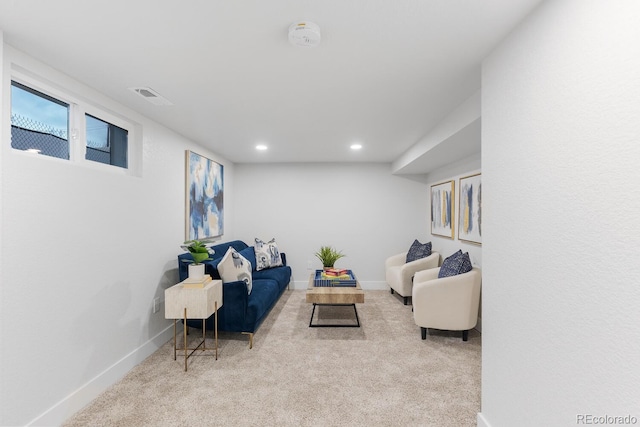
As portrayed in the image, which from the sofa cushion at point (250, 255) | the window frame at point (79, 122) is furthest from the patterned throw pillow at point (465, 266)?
the window frame at point (79, 122)

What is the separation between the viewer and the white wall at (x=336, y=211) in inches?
218

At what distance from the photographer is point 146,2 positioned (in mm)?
1327


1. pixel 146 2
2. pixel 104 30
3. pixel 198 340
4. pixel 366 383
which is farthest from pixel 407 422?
pixel 104 30

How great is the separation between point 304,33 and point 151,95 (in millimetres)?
1555

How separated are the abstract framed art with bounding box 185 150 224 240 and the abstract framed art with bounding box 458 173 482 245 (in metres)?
3.53

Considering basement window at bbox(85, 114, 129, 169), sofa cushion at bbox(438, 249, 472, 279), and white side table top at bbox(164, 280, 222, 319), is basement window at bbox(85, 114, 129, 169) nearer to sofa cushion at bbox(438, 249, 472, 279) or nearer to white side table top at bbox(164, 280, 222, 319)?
white side table top at bbox(164, 280, 222, 319)

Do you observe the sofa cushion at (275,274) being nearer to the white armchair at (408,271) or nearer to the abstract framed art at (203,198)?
the abstract framed art at (203,198)

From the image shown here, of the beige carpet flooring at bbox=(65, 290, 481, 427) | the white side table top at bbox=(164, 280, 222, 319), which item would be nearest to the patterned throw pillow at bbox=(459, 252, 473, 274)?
the beige carpet flooring at bbox=(65, 290, 481, 427)

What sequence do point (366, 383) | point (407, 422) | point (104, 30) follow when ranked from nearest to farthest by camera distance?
1. point (104, 30)
2. point (407, 422)
3. point (366, 383)

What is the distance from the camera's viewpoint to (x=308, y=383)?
2422 mm

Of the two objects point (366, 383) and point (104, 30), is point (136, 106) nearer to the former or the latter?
point (104, 30)

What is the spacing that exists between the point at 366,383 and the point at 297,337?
43.3 inches

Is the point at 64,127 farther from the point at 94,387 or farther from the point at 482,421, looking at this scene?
the point at 482,421

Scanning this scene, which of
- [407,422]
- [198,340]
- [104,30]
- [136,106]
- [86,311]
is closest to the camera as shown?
[104,30]
